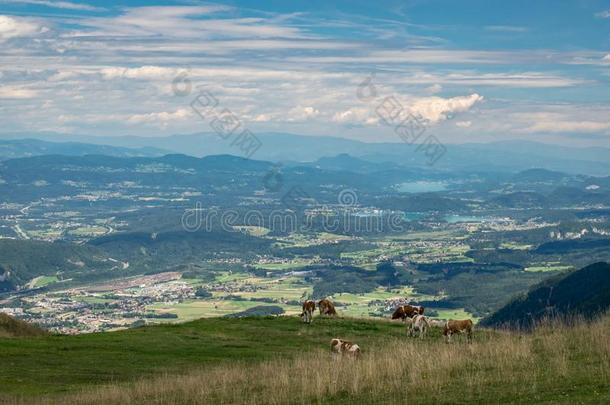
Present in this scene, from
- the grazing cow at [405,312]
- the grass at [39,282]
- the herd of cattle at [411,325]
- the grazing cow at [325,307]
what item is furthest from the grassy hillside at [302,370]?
the grass at [39,282]

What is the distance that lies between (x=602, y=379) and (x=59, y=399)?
1364 centimetres

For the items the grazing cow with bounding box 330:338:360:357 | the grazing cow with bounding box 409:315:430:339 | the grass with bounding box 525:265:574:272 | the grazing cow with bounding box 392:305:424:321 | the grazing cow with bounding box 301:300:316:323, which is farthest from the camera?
the grass with bounding box 525:265:574:272

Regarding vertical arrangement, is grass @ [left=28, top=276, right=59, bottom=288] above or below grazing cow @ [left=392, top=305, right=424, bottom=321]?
below

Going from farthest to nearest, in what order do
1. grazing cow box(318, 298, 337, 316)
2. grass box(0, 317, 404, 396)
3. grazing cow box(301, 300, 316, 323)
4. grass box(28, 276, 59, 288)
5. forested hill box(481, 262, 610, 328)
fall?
1. grass box(28, 276, 59, 288)
2. forested hill box(481, 262, 610, 328)
3. grazing cow box(318, 298, 337, 316)
4. grazing cow box(301, 300, 316, 323)
5. grass box(0, 317, 404, 396)

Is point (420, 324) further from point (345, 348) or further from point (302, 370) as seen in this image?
point (302, 370)

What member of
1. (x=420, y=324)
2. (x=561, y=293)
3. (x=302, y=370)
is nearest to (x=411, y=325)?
(x=420, y=324)

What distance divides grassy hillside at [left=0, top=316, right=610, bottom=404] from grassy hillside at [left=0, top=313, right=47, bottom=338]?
2853mm

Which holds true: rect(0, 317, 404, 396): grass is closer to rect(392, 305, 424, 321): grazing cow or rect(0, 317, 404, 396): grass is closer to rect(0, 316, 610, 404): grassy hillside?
rect(0, 316, 610, 404): grassy hillside

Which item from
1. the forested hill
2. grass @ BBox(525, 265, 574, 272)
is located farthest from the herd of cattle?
grass @ BBox(525, 265, 574, 272)

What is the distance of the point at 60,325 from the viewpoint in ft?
361

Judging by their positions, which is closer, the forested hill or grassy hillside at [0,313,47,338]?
grassy hillside at [0,313,47,338]

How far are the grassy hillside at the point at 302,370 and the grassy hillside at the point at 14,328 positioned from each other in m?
2.85

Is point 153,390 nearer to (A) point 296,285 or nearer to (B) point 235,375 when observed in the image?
(B) point 235,375

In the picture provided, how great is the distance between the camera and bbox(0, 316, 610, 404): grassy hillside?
18.9 meters
